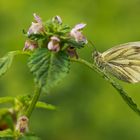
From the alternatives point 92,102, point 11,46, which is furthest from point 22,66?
point 92,102

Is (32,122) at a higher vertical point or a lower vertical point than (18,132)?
higher

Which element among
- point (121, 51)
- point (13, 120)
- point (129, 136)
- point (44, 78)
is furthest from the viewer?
point (129, 136)

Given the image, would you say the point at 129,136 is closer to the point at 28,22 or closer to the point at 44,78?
the point at 28,22

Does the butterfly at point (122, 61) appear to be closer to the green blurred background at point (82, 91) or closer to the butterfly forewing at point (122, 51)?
the butterfly forewing at point (122, 51)

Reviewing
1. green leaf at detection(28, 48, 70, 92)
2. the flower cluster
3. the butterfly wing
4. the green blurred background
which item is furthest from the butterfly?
the green blurred background

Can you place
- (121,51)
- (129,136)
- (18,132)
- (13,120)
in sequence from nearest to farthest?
(18,132) → (13,120) → (121,51) → (129,136)

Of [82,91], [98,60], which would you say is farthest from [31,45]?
[82,91]

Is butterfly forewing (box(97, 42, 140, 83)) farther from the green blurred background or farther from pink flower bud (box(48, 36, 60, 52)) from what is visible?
the green blurred background
